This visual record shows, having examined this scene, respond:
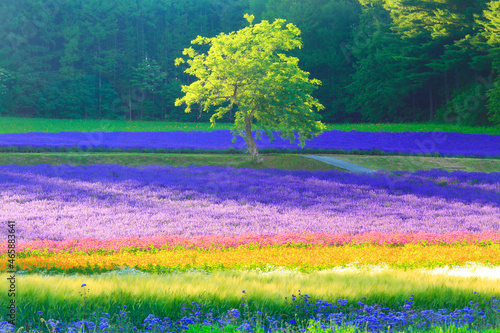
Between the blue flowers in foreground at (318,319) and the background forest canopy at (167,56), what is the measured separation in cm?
5014

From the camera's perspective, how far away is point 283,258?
27.9ft

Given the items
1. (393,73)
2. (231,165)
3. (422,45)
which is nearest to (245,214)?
(231,165)

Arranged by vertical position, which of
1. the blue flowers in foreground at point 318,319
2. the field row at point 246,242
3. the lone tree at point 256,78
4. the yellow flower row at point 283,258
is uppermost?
the lone tree at point 256,78

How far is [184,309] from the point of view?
17.5ft

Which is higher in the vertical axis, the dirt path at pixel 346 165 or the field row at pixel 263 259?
the dirt path at pixel 346 165

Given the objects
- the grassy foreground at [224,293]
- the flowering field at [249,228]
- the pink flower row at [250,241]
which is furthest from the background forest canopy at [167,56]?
the grassy foreground at [224,293]

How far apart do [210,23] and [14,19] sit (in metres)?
29.5

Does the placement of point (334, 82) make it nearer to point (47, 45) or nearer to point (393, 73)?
point (393, 73)

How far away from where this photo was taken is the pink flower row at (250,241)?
965cm

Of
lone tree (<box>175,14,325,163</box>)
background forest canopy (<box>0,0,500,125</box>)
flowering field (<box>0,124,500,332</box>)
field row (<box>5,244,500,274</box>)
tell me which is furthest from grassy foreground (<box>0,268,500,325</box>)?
background forest canopy (<box>0,0,500,125</box>)

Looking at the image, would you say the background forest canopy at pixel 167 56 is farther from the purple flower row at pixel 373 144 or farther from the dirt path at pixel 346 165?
the dirt path at pixel 346 165

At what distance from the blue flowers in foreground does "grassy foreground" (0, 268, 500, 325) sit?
11 centimetres

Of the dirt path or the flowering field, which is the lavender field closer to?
the flowering field

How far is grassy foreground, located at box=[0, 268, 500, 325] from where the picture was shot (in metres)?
5.29
